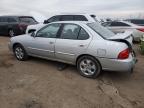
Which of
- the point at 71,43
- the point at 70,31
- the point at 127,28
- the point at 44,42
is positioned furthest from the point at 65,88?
the point at 127,28

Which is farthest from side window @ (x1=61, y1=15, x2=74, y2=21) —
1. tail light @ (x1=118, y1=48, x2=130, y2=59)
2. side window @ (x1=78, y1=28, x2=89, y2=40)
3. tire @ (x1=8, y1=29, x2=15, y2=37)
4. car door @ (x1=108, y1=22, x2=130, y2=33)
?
tail light @ (x1=118, y1=48, x2=130, y2=59)

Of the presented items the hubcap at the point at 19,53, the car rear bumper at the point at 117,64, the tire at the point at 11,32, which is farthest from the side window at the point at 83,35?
the tire at the point at 11,32

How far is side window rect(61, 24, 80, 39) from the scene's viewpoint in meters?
5.69

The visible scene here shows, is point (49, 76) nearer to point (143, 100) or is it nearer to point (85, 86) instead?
point (85, 86)

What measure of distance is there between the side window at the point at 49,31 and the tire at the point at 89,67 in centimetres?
123

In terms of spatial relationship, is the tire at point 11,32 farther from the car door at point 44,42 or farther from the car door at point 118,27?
the car door at point 44,42

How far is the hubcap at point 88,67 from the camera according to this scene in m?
5.39

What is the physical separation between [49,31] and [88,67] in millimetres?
1779

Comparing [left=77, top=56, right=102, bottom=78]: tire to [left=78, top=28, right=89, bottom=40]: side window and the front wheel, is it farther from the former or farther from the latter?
the front wheel

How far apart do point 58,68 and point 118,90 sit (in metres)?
2.16

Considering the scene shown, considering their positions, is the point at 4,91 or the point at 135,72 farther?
the point at 135,72

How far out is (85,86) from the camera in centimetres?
495

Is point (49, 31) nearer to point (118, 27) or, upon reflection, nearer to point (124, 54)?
point (124, 54)

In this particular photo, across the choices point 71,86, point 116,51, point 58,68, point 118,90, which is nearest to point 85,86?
point 71,86
